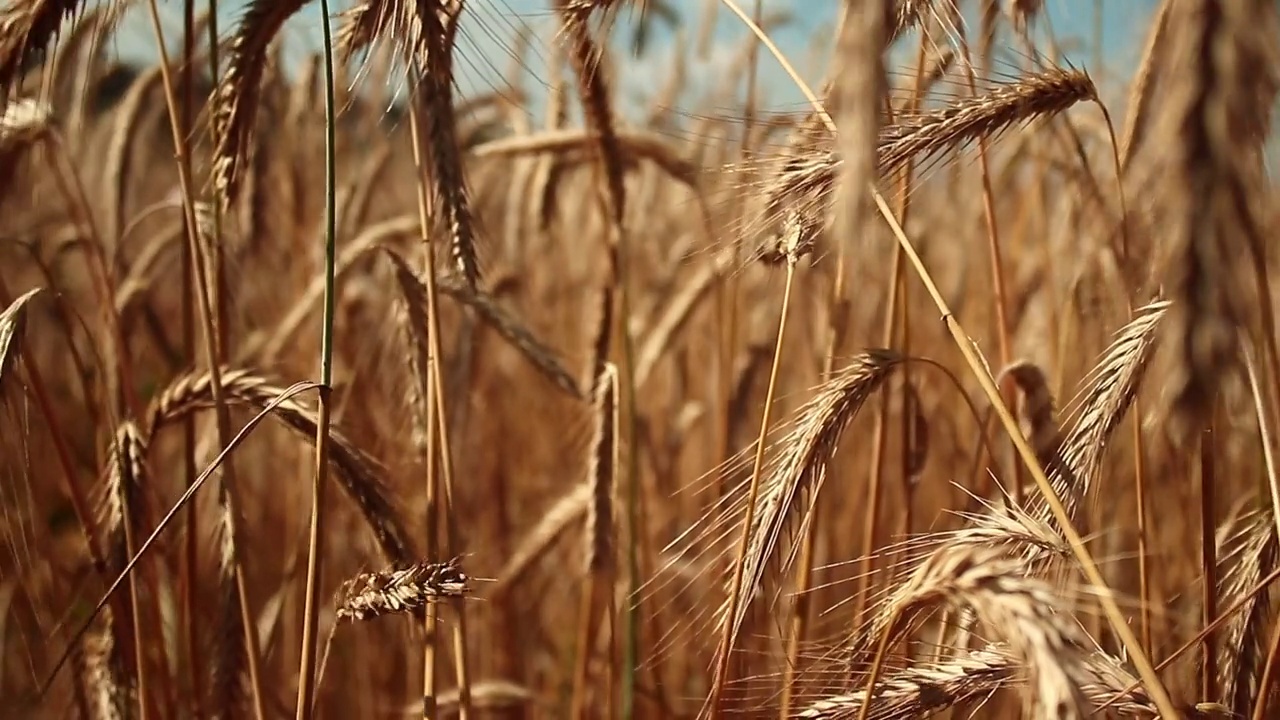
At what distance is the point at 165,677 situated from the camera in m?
1.05

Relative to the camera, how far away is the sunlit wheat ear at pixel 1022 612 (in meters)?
0.50

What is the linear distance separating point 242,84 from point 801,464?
2.06 feet

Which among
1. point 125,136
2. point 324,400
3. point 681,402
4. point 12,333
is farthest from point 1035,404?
point 125,136

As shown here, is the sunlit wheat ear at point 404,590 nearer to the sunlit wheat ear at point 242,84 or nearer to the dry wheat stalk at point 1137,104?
the sunlit wheat ear at point 242,84

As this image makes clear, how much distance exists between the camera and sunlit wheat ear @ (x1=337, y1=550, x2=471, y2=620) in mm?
759

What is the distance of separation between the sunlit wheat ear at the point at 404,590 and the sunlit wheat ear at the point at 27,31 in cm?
52

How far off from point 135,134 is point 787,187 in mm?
1331

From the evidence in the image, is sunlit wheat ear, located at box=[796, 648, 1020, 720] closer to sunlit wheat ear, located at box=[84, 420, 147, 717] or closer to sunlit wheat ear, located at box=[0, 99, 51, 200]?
sunlit wheat ear, located at box=[84, 420, 147, 717]

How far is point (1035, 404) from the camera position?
3.60ft

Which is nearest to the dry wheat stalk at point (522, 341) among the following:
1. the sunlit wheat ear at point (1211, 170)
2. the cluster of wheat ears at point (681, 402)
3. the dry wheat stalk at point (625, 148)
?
the cluster of wheat ears at point (681, 402)

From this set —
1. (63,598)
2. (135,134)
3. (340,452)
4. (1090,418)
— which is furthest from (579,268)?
(1090,418)

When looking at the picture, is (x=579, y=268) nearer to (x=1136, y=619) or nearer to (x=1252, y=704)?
(x=1136, y=619)

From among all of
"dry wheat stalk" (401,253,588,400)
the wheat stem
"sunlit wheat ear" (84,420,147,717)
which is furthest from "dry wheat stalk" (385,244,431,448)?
the wheat stem

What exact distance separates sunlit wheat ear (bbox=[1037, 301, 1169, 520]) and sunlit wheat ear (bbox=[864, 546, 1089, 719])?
0.76ft
